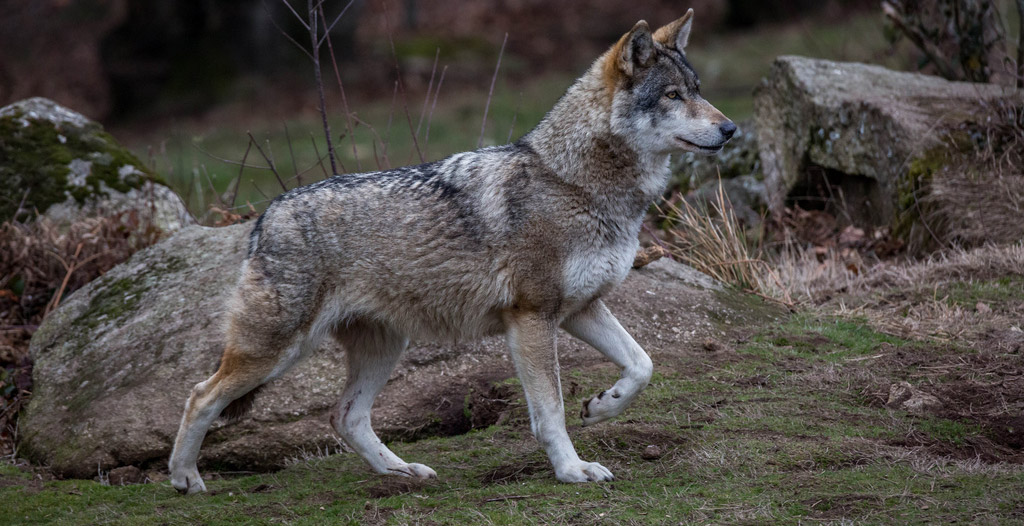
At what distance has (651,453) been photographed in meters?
5.48

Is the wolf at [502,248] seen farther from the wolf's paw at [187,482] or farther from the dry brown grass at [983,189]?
the dry brown grass at [983,189]

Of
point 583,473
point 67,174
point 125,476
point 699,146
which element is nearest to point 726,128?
point 699,146

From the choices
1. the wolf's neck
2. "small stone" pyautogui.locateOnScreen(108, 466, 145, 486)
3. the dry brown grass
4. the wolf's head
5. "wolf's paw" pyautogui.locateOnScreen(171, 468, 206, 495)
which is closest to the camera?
the wolf's head

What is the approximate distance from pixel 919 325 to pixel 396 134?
14334mm

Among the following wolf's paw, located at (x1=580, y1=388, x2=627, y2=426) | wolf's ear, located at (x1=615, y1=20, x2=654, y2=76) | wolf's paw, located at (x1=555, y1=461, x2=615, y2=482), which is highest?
wolf's ear, located at (x1=615, y1=20, x2=654, y2=76)

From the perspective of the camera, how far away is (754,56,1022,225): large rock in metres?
9.58

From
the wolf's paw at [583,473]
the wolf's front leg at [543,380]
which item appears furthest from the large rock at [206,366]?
the wolf's paw at [583,473]

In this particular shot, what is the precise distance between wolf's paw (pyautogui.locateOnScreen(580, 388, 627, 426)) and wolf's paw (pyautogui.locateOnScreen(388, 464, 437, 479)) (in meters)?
0.96

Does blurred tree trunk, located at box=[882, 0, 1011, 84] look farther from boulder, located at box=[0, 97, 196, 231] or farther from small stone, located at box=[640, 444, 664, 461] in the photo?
boulder, located at box=[0, 97, 196, 231]

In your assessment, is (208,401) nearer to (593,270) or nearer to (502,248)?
(502,248)

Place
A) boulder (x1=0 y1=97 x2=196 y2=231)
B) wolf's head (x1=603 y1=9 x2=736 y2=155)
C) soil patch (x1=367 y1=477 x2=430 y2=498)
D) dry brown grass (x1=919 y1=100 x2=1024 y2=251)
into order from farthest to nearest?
boulder (x1=0 y1=97 x2=196 y2=231), dry brown grass (x1=919 y1=100 x2=1024 y2=251), wolf's head (x1=603 y1=9 x2=736 y2=155), soil patch (x1=367 y1=477 x2=430 y2=498)

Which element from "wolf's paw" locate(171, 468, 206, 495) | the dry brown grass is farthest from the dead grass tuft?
"wolf's paw" locate(171, 468, 206, 495)

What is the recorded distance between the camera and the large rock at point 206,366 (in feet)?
22.0

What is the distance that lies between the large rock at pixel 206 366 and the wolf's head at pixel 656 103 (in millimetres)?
2092
